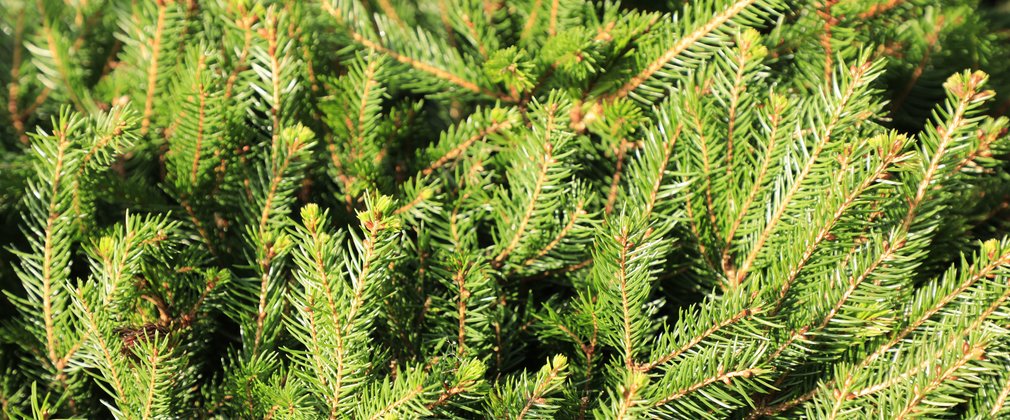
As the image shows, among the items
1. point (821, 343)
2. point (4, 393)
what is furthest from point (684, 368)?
point (4, 393)

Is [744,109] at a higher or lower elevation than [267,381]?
higher

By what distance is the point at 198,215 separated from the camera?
68 centimetres

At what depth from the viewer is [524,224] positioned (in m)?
0.63

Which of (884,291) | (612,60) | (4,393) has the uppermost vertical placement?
(612,60)

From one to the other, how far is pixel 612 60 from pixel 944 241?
0.35 m

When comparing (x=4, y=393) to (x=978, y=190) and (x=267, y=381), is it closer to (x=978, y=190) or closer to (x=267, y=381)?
(x=267, y=381)

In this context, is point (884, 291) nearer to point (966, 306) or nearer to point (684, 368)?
point (966, 306)

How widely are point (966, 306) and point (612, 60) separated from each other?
35 centimetres

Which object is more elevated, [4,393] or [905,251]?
[905,251]

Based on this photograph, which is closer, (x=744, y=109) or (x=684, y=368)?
(x=684, y=368)

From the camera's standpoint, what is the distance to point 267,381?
1.96ft

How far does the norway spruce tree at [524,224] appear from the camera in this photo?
1.85 ft

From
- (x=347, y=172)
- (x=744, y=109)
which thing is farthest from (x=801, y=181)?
(x=347, y=172)

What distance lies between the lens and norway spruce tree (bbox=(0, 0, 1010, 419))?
0.56m
